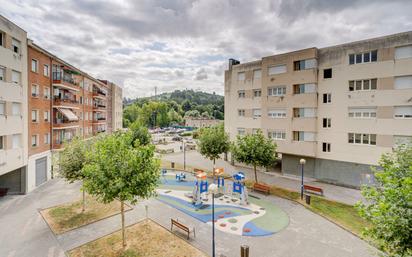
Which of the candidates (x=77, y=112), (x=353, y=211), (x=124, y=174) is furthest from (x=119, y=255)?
(x=77, y=112)

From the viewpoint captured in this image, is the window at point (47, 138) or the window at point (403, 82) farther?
the window at point (47, 138)

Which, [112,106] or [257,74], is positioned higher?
[257,74]

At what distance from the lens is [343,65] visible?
23719 millimetres

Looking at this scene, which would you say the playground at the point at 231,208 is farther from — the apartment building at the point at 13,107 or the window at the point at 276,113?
the apartment building at the point at 13,107

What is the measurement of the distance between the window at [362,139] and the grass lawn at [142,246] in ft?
68.7

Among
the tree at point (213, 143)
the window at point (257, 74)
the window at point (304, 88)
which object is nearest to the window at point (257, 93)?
the window at point (257, 74)

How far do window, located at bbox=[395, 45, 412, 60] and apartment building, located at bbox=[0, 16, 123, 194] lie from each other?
3600 cm

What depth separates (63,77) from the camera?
93.8 ft

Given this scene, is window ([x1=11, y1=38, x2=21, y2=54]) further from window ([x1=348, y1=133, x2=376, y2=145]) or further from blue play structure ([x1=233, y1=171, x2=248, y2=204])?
window ([x1=348, y1=133, x2=376, y2=145])

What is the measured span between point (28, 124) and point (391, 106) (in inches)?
1441

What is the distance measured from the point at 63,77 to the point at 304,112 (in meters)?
31.9

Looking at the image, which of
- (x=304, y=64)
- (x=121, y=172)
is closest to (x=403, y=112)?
(x=304, y=64)

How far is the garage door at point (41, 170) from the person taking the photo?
2358 centimetres

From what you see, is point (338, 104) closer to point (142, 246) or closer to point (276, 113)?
point (276, 113)
